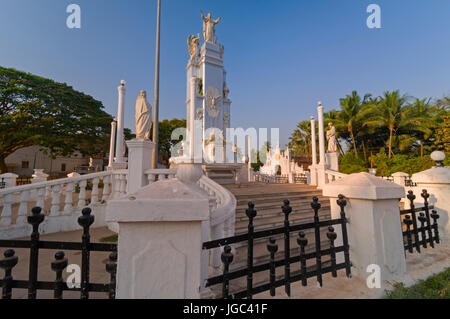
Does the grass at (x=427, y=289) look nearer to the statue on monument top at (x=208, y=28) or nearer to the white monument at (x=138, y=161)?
the white monument at (x=138, y=161)

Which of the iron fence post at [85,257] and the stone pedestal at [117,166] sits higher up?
the stone pedestal at [117,166]

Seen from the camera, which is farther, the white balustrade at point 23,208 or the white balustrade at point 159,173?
the white balustrade at point 159,173

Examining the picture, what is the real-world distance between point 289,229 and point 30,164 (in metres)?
41.5

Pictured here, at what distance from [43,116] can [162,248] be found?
919 inches

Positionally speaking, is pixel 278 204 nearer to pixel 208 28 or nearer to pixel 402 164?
pixel 402 164

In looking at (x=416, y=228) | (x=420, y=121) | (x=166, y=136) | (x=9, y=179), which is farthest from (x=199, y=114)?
(x=420, y=121)

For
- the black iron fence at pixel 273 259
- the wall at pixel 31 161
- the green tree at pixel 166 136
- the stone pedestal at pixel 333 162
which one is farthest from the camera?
the green tree at pixel 166 136

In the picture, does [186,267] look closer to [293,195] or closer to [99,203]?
[99,203]

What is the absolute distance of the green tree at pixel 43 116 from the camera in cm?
1664

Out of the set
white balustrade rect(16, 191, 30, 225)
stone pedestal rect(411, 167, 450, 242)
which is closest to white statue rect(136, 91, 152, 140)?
white balustrade rect(16, 191, 30, 225)

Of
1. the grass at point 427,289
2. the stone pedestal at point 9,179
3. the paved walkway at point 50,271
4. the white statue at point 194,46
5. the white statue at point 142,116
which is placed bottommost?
the paved walkway at point 50,271

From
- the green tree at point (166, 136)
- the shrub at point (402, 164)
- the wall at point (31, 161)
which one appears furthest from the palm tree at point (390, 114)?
the wall at point (31, 161)

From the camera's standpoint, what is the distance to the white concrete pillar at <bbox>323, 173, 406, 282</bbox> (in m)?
2.29

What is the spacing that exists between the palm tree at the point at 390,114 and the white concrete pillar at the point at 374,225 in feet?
86.8
